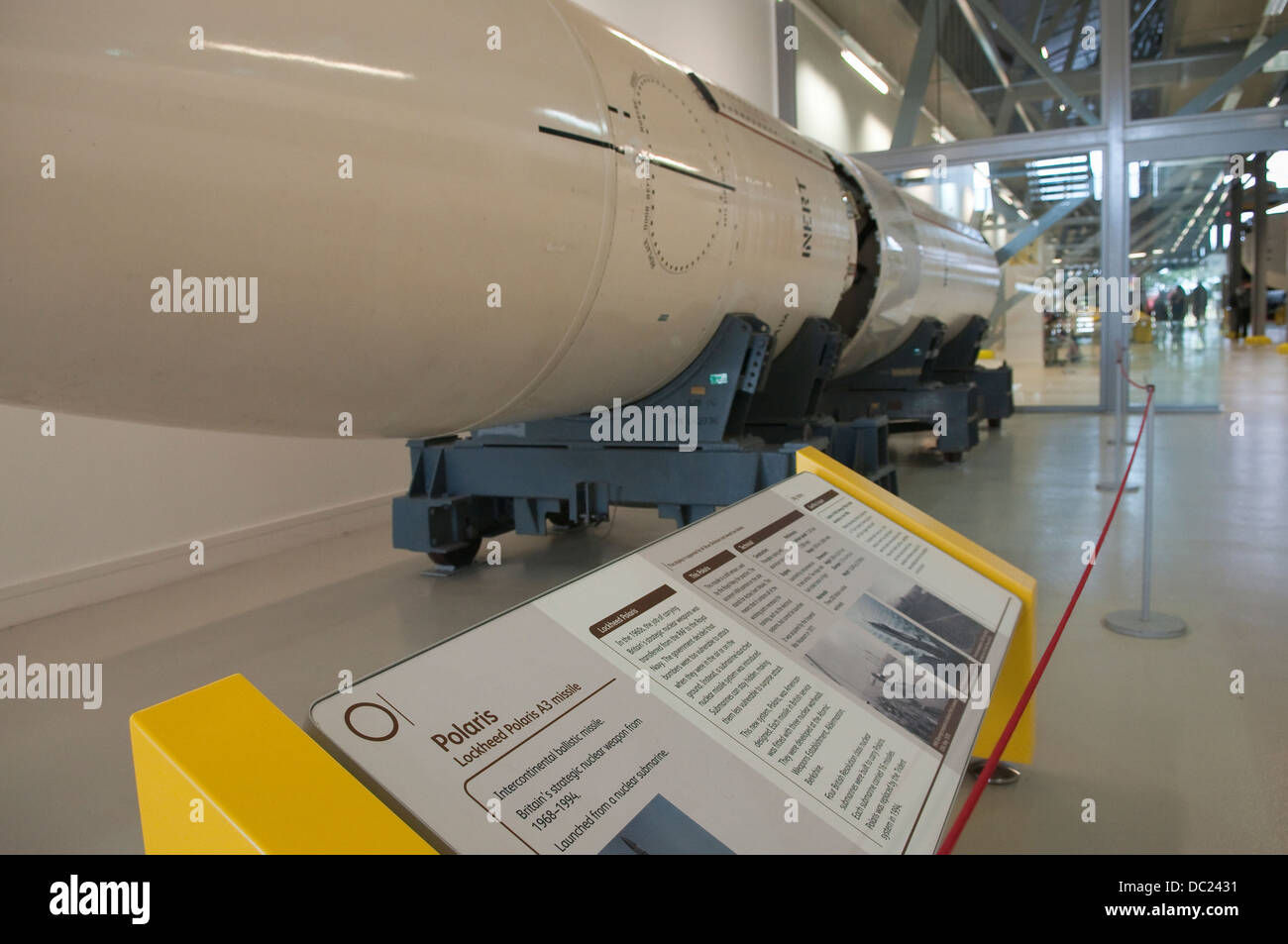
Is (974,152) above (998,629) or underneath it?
above

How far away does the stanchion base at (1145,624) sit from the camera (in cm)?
286

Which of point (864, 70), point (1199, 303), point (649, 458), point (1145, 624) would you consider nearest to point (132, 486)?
point (649, 458)

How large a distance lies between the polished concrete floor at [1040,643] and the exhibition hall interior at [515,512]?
0.02 metres

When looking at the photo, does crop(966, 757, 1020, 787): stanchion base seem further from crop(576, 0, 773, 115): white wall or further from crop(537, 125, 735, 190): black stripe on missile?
crop(576, 0, 773, 115): white wall

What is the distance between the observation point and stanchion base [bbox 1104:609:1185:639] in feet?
9.37

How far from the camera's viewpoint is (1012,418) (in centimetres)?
918

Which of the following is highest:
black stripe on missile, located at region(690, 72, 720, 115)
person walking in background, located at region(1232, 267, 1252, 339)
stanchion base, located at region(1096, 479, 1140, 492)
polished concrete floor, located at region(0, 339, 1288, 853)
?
person walking in background, located at region(1232, 267, 1252, 339)

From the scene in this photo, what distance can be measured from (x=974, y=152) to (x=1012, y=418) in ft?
8.63

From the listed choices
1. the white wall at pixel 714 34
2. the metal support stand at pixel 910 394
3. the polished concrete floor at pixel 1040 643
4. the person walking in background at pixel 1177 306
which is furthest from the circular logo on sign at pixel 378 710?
the person walking in background at pixel 1177 306

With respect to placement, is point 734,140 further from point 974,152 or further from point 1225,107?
point 1225,107

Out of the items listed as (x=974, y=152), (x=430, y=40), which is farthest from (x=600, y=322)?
(x=974, y=152)

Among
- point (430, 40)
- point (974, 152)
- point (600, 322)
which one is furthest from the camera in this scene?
point (974, 152)

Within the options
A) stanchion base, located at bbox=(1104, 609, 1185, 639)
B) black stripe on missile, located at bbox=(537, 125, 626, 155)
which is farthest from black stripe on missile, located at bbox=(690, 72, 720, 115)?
stanchion base, located at bbox=(1104, 609, 1185, 639)

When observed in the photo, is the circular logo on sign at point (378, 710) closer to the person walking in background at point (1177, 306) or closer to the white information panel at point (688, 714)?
the white information panel at point (688, 714)
